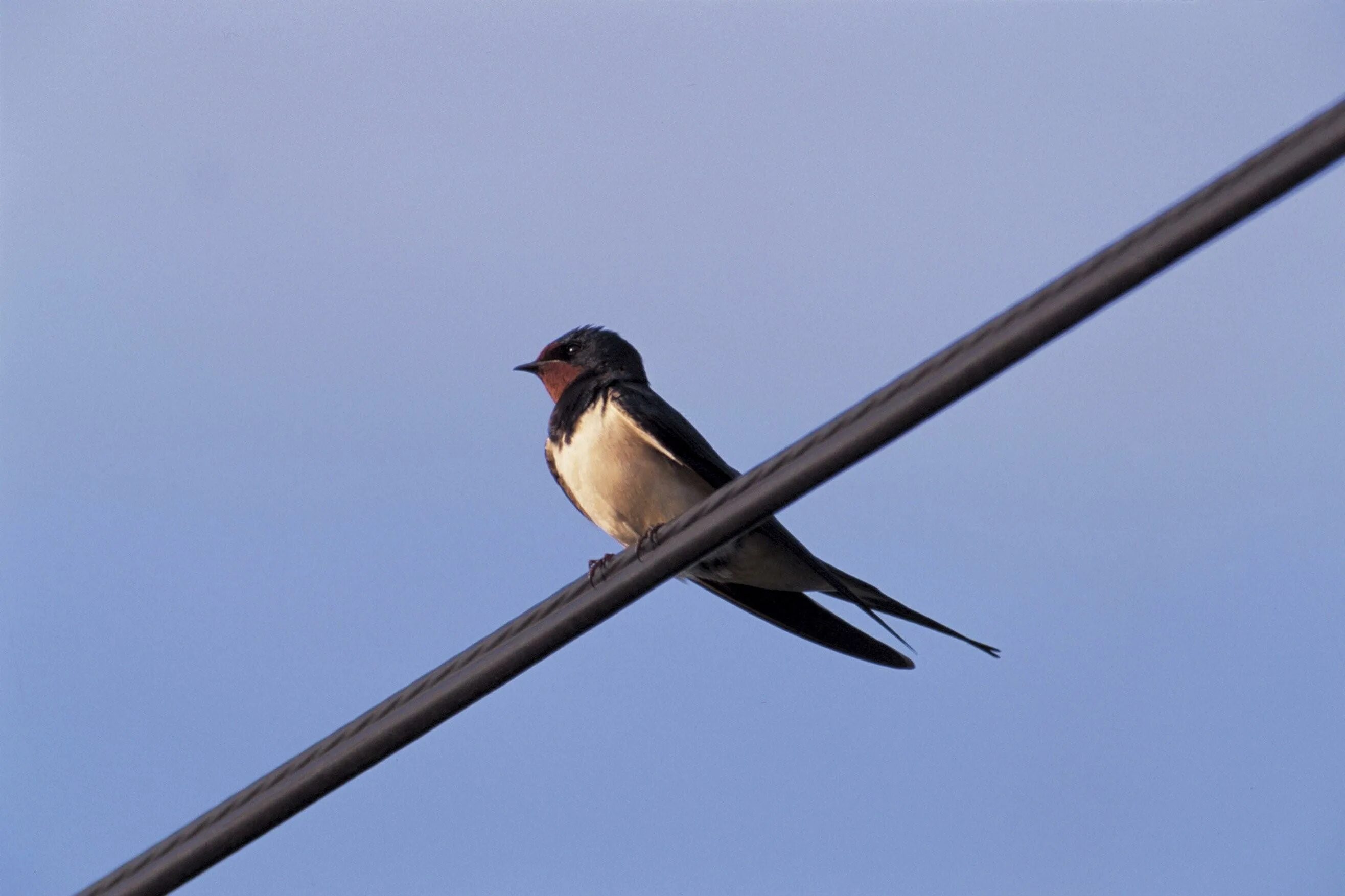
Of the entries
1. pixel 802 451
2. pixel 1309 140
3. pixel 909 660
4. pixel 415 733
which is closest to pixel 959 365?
pixel 802 451

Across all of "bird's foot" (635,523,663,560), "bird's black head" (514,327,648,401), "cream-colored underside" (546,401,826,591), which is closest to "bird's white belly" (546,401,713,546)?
"cream-colored underside" (546,401,826,591)

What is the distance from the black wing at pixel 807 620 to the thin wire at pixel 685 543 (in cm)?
186

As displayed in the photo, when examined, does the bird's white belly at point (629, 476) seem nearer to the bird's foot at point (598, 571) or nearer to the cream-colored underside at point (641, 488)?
the cream-colored underside at point (641, 488)

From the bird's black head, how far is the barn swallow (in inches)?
19.6

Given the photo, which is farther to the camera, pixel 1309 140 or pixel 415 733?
pixel 415 733

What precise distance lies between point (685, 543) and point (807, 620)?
2.41m

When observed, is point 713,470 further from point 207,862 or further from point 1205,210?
point 1205,210

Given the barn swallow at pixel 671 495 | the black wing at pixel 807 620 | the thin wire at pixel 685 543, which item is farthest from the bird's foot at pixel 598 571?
the black wing at pixel 807 620

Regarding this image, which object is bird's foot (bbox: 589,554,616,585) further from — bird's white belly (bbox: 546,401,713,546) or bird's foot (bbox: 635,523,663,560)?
bird's white belly (bbox: 546,401,713,546)

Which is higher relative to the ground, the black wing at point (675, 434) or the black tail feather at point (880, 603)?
the black wing at point (675, 434)

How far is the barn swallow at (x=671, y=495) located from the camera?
213 inches

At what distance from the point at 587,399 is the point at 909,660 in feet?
5.22

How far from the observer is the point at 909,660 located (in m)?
4.93

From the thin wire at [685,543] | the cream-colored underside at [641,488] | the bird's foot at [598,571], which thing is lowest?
the thin wire at [685,543]
